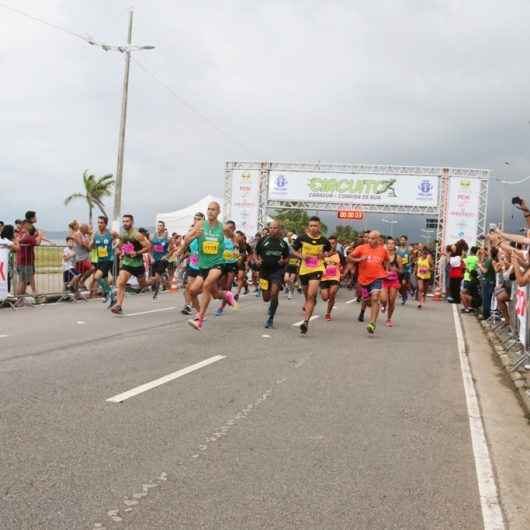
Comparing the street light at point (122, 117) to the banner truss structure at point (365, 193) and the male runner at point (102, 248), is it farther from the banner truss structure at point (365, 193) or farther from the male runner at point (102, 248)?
the banner truss structure at point (365, 193)

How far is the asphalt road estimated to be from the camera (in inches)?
133

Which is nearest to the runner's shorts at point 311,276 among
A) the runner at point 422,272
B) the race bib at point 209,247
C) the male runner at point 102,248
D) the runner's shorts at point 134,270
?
the race bib at point 209,247

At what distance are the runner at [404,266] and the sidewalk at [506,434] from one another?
1053cm

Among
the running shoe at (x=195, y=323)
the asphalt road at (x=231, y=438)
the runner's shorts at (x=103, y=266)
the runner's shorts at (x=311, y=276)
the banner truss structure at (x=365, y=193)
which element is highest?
the banner truss structure at (x=365, y=193)

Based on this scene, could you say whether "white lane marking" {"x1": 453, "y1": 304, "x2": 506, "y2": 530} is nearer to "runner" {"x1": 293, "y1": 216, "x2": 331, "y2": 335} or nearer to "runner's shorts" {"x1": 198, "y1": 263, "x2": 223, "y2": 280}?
"runner" {"x1": 293, "y1": 216, "x2": 331, "y2": 335}

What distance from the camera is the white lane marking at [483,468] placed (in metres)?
3.49

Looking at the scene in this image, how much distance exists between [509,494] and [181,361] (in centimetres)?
444

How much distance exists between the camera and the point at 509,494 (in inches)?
153

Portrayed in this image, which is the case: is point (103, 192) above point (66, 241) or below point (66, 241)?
above

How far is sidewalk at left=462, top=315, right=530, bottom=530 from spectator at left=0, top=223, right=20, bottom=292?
974 cm

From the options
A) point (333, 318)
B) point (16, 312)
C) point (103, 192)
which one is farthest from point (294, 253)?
point (103, 192)

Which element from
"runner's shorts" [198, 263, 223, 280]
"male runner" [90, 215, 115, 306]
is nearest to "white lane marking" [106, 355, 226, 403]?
"runner's shorts" [198, 263, 223, 280]

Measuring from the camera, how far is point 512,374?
8016mm

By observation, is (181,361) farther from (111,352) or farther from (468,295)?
(468,295)
